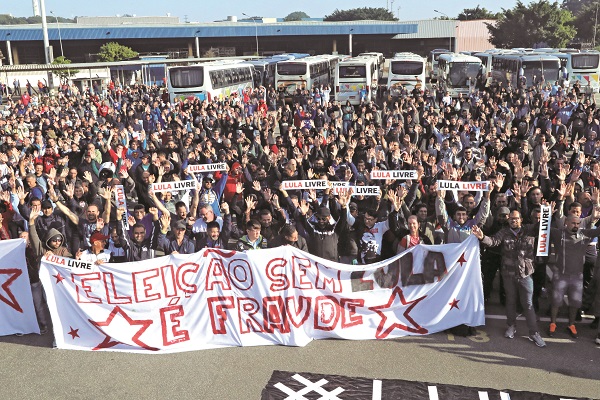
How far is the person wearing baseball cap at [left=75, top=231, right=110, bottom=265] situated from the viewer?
6.74 meters

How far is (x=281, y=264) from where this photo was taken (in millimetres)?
6547

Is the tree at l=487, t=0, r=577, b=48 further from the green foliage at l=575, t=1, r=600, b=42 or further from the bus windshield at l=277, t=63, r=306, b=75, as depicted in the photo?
the bus windshield at l=277, t=63, r=306, b=75

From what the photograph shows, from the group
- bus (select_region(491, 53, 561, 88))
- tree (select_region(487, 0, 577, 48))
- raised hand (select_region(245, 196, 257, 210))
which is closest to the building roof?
tree (select_region(487, 0, 577, 48))

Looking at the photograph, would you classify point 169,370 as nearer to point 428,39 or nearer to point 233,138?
point 233,138

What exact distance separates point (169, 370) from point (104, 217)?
10.1 feet

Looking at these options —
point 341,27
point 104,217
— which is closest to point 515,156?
point 104,217

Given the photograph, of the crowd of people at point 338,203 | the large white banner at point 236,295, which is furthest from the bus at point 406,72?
the large white banner at point 236,295

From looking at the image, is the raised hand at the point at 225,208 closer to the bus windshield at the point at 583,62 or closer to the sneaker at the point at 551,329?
the sneaker at the point at 551,329

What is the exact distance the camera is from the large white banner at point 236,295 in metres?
6.55

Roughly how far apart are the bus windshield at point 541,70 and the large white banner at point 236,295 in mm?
25126

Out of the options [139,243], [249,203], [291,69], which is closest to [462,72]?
[291,69]

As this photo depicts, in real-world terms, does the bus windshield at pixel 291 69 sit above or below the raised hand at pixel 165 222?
above

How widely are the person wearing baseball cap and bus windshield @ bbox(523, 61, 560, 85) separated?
26520 mm

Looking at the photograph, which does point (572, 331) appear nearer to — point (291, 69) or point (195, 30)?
point (291, 69)
